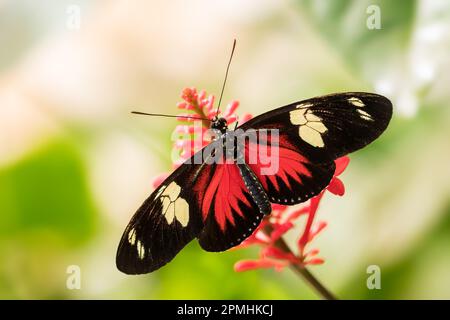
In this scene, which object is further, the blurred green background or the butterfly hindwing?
the blurred green background

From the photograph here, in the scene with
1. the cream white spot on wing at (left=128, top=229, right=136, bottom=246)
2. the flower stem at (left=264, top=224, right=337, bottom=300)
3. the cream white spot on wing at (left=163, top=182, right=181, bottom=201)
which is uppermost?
the cream white spot on wing at (left=163, top=182, right=181, bottom=201)

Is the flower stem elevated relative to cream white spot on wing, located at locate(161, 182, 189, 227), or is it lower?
lower

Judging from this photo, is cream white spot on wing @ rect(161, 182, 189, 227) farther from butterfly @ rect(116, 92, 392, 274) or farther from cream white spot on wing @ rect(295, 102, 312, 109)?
cream white spot on wing @ rect(295, 102, 312, 109)

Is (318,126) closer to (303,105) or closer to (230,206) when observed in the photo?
(303,105)

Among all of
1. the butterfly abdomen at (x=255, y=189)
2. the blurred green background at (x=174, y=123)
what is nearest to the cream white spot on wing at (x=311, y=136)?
the butterfly abdomen at (x=255, y=189)

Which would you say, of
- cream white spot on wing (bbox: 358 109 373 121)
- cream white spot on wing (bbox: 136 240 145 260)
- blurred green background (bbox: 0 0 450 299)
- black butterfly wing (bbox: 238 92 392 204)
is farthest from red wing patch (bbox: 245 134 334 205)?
blurred green background (bbox: 0 0 450 299)

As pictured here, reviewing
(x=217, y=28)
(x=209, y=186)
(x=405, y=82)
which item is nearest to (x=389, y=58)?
(x=405, y=82)

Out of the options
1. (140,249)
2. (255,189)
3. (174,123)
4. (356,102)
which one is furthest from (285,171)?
(174,123)
